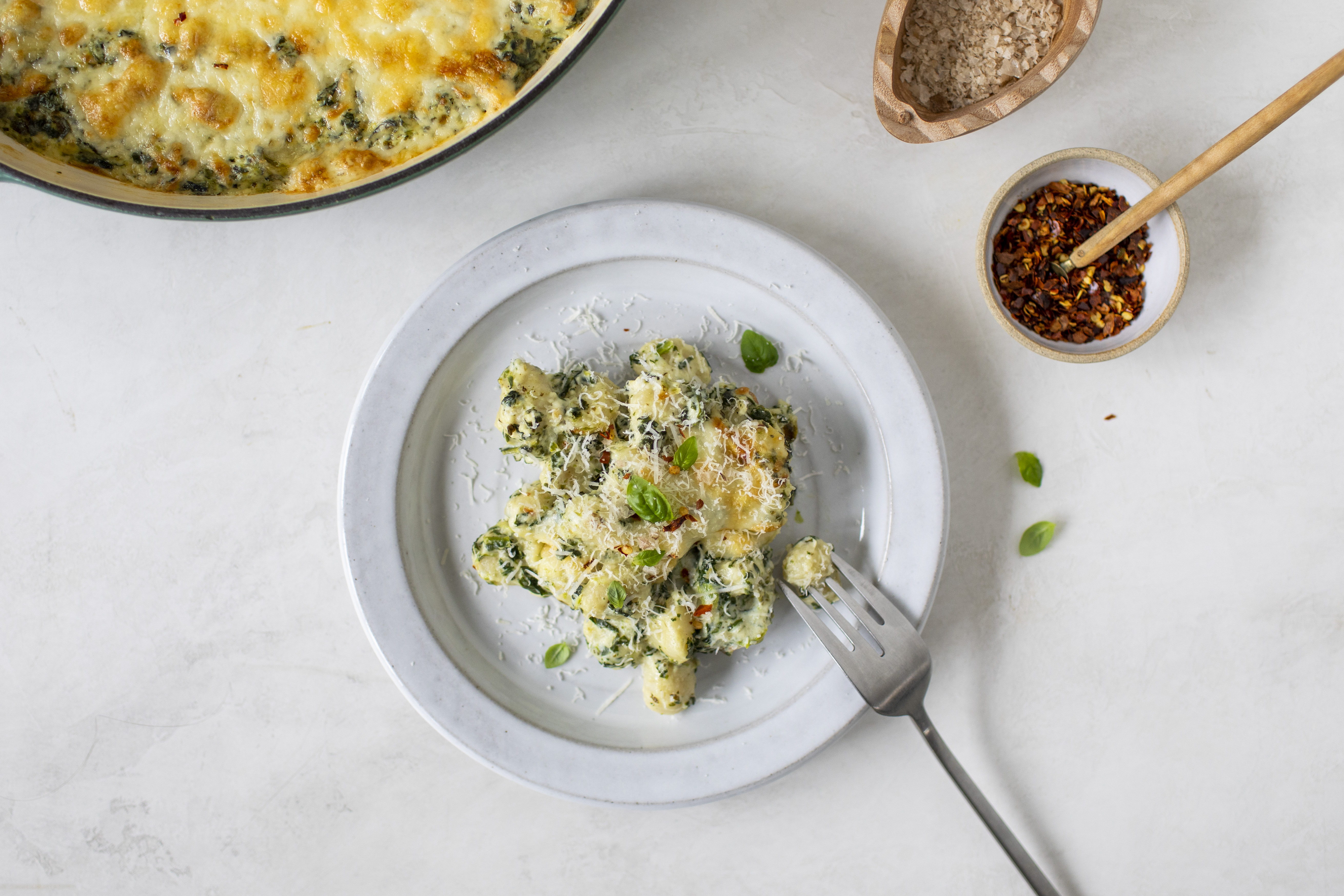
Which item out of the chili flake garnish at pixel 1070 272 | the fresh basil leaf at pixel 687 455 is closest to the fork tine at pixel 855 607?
the fresh basil leaf at pixel 687 455

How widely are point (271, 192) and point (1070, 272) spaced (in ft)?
6.86

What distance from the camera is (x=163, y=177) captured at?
6.11 ft

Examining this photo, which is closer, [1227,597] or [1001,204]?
[1001,204]

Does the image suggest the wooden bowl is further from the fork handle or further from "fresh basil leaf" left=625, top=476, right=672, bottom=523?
the fork handle

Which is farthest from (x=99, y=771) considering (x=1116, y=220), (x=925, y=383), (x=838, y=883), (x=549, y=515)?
(x=1116, y=220)

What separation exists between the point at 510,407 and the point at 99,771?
176cm

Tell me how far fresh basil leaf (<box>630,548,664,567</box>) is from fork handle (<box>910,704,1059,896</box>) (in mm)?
855

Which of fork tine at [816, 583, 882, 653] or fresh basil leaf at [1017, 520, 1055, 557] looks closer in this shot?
fork tine at [816, 583, 882, 653]

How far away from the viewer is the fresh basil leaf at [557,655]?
7.04 ft

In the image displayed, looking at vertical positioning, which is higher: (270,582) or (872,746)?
(872,746)

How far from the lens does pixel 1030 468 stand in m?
2.25

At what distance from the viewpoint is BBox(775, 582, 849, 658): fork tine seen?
2.00 metres

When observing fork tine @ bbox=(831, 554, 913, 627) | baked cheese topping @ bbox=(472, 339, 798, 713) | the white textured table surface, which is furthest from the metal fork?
the white textured table surface

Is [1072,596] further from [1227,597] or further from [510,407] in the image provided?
[510,407]
